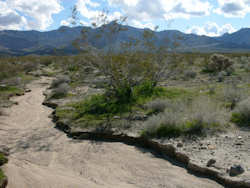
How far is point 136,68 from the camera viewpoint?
11227 mm

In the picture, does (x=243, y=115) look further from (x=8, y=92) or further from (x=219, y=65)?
(x=219, y=65)

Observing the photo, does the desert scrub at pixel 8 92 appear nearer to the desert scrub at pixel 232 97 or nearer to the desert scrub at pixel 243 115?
the desert scrub at pixel 232 97

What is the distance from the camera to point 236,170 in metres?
4.63

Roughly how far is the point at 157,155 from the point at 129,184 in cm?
162

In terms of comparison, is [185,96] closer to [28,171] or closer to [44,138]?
[44,138]

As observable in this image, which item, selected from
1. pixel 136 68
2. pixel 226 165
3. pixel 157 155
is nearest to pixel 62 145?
pixel 157 155

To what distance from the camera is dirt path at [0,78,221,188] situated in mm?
4853

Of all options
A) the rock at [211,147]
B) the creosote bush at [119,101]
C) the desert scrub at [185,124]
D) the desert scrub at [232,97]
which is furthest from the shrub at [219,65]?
the rock at [211,147]

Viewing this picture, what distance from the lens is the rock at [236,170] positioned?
4609mm

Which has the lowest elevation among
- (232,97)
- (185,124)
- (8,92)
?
(8,92)

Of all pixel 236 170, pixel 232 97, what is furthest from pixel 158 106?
pixel 236 170

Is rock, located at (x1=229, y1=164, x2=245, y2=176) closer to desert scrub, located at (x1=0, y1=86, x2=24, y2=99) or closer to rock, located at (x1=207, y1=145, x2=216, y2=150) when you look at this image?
Answer: rock, located at (x1=207, y1=145, x2=216, y2=150)

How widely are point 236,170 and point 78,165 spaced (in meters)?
3.52

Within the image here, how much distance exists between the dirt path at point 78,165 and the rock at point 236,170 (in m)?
0.42
